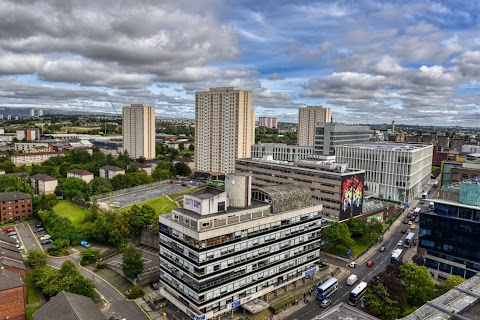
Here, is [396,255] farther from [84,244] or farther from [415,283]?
[84,244]

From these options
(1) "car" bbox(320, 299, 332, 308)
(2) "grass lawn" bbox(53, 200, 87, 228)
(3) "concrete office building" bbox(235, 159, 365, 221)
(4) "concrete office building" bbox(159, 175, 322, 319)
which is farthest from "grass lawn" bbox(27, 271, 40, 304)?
(3) "concrete office building" bbox(235, 159, 365, 221)

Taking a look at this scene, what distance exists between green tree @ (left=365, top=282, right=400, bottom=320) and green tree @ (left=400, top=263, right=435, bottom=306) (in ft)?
26.4

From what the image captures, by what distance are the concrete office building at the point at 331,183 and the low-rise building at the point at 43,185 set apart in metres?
83.7

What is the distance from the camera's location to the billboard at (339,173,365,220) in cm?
9762

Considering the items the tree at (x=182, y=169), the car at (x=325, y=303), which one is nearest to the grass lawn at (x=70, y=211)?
the tree at (x=182, y=169)

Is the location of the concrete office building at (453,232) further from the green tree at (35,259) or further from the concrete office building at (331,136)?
the concrete office building at (331,136)

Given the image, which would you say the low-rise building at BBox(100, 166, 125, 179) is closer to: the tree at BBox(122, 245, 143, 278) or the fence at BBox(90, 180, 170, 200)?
the fence at BBox(90, 180, 170, 200)

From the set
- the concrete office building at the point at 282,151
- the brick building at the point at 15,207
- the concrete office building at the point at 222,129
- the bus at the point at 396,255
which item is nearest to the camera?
the bus at the point at 396,255

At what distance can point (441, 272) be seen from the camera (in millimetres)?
74938

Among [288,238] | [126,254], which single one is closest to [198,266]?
[288,238]

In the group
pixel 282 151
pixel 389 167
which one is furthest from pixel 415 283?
pixel 282 151

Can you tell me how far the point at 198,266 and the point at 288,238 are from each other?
67.4 feet

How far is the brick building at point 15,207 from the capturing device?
109250 mm

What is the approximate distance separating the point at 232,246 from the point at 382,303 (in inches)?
1003
